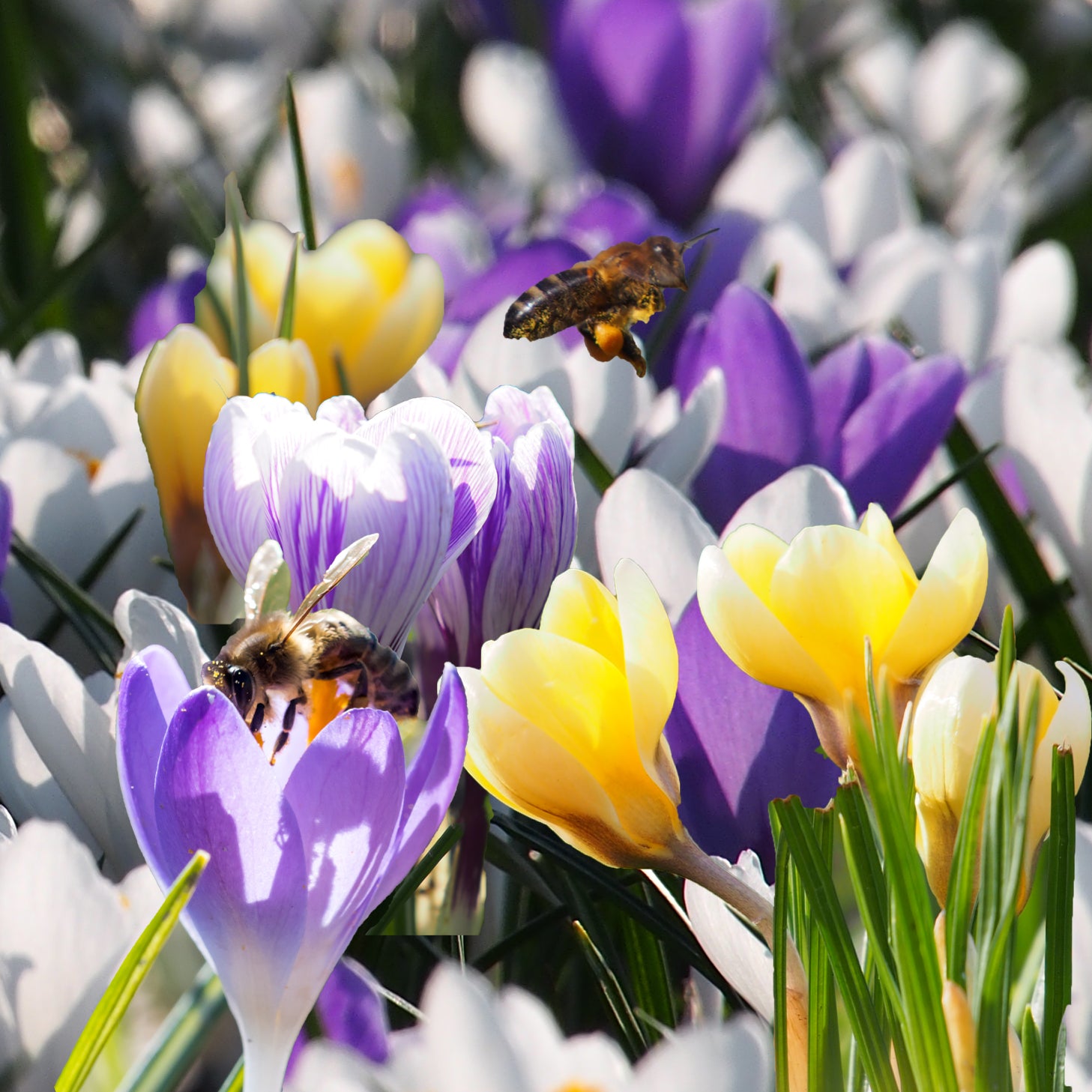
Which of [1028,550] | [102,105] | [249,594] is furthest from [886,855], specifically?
[102,105]

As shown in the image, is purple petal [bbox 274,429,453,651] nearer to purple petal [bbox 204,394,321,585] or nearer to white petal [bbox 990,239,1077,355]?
purple petal [bbox 204,394,321,585]

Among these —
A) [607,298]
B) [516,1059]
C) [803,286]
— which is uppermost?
[803,286]

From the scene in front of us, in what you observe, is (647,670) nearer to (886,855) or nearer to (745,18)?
(886,855)

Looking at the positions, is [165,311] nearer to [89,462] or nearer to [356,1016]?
[89,462]

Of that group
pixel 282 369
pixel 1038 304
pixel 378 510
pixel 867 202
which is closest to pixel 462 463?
pixel 378 510

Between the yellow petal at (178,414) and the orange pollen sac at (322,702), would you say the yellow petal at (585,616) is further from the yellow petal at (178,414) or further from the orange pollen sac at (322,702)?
the yellow petal at (178,414)

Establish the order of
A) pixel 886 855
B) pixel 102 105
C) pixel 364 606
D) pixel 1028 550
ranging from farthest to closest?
pixel 102 105
pixel 1028 550
pixel 364 606
pixel 886 855

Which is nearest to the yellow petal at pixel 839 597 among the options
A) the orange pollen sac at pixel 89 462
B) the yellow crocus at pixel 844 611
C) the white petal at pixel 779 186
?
the yellow crocus at pixel 844 611
